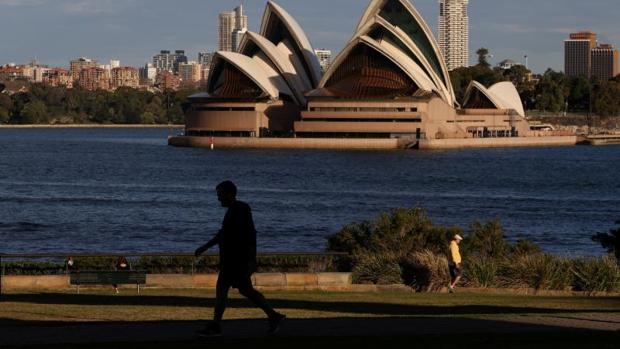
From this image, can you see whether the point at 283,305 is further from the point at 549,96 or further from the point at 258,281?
the point at 549,96

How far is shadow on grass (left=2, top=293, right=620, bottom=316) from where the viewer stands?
50.1 feet

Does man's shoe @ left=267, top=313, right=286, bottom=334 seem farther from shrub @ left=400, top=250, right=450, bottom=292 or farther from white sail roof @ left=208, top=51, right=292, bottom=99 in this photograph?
white sail roof @ left=208, top=51, right=292, bottom=99

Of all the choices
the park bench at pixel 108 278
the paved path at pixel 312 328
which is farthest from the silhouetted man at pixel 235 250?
the park bench at pixel 108 278

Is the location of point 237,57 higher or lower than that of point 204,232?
higher

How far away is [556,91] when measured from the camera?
176 m

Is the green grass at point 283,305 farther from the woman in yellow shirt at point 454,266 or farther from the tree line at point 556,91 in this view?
the tree line at point 556,91

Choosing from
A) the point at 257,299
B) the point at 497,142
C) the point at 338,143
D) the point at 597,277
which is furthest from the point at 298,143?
the point at 257,299

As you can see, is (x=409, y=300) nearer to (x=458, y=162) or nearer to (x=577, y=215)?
(x=577, y=215)

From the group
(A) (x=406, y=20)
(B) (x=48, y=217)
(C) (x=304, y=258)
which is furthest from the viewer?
(A) (x=406, y=20)

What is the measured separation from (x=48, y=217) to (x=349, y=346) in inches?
1410

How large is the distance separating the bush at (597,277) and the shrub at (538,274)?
0.59 feet

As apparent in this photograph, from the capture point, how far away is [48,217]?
45.9m

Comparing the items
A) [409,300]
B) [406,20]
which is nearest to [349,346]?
[409,300]

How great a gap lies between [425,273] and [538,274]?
71.6 inches
